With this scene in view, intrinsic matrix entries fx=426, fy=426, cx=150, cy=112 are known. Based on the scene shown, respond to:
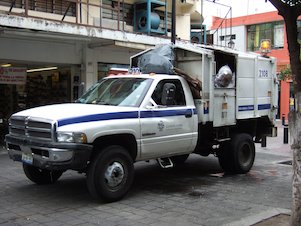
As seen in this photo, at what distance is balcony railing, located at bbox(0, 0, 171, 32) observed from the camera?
14.1 meters

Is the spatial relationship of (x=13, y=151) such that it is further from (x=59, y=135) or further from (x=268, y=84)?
(x=268, y=84)

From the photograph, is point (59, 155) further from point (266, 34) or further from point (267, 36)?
point (266, 34)

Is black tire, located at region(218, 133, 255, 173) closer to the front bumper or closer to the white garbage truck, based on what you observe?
the white garbage truck

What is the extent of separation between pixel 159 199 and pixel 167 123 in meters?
1.39

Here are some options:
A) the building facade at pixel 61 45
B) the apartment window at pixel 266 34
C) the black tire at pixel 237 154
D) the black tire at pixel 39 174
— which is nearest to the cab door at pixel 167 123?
the black tire at pixel 237 154

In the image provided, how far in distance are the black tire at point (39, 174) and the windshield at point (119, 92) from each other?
4.81ft

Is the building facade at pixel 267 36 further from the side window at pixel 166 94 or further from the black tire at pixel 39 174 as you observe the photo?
the black tire at pixel 39 174

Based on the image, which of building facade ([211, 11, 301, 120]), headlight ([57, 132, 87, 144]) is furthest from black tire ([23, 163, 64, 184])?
building facade ([211, 11, 301, 120])

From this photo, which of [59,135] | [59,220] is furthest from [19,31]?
[59,220]

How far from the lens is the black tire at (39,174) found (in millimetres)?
7754

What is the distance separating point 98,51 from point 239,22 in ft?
72.3

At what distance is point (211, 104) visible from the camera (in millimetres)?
8555

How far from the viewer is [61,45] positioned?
14562 millimetres

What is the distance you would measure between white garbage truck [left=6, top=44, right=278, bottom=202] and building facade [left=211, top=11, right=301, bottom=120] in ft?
67.4
